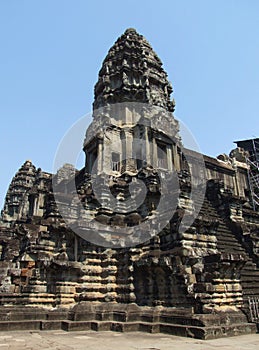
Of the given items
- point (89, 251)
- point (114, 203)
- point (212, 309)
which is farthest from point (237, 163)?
point (212, 309)

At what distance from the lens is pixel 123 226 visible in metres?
15.9

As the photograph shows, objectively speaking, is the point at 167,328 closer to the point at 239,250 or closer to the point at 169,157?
the point at 239,250

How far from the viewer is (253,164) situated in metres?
33.9

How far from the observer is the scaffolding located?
104ft

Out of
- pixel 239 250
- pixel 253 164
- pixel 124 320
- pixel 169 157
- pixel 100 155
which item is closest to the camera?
pixel 124 320

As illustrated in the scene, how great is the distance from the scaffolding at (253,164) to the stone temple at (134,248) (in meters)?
Result: 10.3

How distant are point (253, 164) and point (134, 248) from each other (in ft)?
78.7

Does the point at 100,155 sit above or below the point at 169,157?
below

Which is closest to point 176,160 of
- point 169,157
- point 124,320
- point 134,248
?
point 169,157

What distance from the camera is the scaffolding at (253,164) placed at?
31.8 metres

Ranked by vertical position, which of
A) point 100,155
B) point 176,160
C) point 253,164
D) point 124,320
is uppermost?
point 253,164

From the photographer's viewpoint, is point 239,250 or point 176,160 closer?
point 239,250

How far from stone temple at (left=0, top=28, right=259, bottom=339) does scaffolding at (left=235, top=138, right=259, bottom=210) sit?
10345 millimetres

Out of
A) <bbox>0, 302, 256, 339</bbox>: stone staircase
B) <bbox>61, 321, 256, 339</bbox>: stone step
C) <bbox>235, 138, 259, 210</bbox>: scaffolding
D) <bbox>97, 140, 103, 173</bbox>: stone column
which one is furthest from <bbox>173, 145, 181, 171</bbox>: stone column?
<bbox>61, 321, 256, 339</bbox>: stone step
